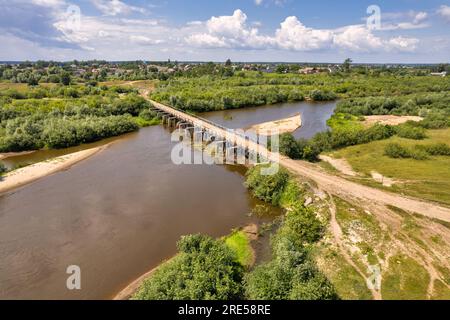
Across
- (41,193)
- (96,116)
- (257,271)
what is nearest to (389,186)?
(257,271)

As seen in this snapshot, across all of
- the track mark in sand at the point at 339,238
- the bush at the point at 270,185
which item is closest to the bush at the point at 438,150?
the track mark in sand at the point at 339,238

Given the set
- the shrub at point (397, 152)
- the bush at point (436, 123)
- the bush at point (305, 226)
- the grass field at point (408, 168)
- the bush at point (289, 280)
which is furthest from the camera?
the bush at point (436, 123)

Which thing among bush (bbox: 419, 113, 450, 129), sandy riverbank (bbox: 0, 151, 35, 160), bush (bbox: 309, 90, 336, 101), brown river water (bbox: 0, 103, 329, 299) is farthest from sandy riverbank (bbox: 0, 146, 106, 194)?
bush (bbox: 309, 90, 336, 101)

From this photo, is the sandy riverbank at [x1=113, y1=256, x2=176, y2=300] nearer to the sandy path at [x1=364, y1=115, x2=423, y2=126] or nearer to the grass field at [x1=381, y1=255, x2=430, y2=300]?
the grass field at [x1=381, y1=255, x2=430, y2=300]

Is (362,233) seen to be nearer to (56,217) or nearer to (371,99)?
(56,217)

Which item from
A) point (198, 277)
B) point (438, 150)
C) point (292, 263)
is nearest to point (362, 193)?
point (292, 263)

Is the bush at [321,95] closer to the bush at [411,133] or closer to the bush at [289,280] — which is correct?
the bush at [411,133]

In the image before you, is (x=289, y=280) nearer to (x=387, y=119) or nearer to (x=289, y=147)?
(x=289, y=147)
